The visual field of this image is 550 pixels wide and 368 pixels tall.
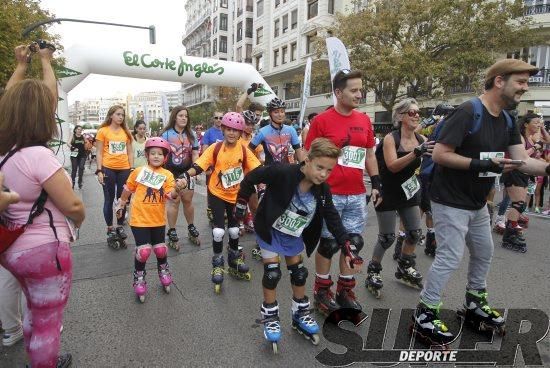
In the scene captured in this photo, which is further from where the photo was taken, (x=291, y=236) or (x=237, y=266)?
(x=237, y=266)

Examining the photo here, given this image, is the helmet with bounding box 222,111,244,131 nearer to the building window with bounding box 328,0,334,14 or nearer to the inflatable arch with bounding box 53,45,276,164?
the inflatable arch with bounding box 53,45,276,164

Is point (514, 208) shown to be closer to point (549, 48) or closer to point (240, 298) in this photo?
point (240, 298)

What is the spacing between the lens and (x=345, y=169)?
3.31 meters

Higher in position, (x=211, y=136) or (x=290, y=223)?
(x=211, y=136)

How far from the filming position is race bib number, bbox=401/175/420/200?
150 inches

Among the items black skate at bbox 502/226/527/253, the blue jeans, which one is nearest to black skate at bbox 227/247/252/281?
the blue jeans

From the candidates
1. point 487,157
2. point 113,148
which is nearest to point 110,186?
point 113,148

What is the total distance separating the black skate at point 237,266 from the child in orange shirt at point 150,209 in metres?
0.72

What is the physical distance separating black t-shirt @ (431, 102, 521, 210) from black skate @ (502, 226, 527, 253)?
10.5ft

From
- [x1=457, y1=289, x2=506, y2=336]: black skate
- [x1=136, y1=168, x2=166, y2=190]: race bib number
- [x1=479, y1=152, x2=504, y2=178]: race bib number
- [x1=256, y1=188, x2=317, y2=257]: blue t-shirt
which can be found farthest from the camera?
[x1=136, y1=168, x2=166, y2=190]: race bib number

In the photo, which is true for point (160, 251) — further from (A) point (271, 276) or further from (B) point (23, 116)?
(B) point (23, 116)

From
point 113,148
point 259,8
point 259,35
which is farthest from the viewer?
point 259,8

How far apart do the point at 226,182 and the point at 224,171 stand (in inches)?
4.9

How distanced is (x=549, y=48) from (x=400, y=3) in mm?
9806
